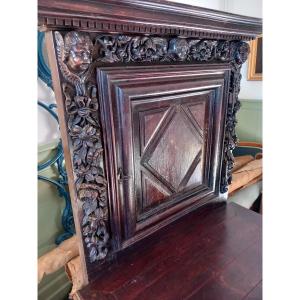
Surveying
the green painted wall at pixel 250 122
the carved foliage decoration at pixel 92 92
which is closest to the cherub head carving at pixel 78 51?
the carved foliage decoration at pixel 92 92

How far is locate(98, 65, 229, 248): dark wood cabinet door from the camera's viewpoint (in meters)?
0.61

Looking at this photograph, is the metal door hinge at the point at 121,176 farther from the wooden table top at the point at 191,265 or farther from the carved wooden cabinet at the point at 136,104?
the wooden table top at the point at 191,265

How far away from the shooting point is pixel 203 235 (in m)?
0.82

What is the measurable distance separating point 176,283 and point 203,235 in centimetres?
22

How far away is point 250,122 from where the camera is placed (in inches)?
85.4

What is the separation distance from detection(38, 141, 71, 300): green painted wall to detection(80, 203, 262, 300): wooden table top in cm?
40

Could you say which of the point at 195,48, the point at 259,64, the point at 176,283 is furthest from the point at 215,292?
the point at 259,64

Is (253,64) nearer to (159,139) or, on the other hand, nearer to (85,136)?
(159,139)

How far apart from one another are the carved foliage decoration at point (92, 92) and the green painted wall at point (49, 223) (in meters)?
0.38

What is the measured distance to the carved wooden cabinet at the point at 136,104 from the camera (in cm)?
52

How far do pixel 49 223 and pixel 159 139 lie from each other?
57 cm

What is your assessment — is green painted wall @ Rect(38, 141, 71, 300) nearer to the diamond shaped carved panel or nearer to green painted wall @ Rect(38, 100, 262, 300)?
green painted wall @ Rect(38, 100, 262, 300)
